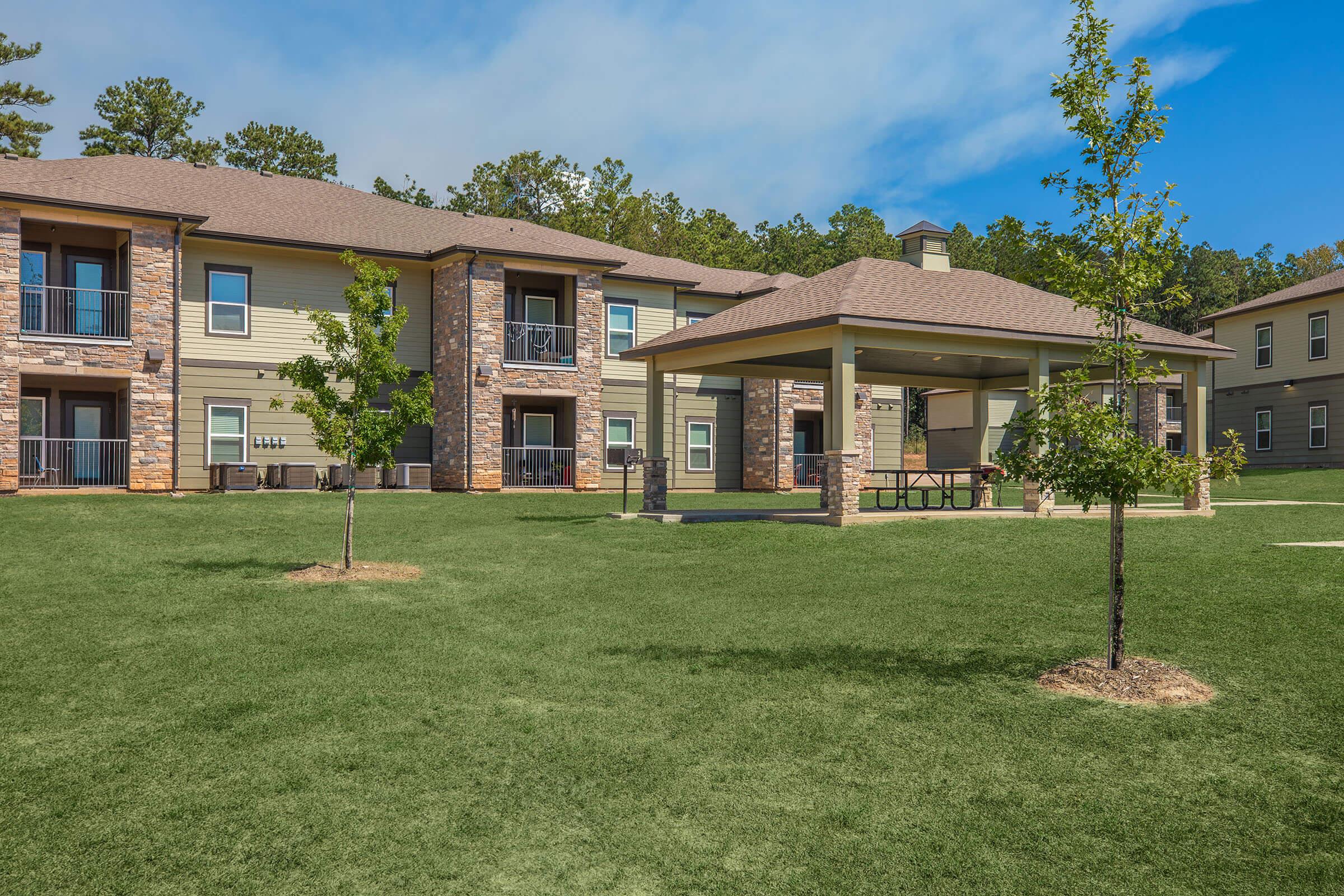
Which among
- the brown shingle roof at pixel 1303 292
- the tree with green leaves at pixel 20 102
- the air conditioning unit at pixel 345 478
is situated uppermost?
the tree with green leaves at pixel 20 102

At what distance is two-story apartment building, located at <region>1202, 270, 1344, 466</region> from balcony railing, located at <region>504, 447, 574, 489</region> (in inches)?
874

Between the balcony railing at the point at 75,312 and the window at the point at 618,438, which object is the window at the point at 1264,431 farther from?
the balcony railing at the point at 75,312

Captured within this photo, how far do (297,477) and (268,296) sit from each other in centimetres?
473

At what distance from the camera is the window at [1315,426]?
3272 centimetres

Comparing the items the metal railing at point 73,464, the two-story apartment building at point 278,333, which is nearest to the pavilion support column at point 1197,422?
the two-story apartment building at point 278,333

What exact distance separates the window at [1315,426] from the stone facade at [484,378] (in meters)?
25.2

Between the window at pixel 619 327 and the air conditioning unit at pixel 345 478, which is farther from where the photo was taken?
the window at pixel 619 327

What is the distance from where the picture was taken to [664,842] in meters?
4.22

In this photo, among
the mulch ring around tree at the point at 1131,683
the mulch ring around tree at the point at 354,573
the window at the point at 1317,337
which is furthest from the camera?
the window at the point at 1317,337

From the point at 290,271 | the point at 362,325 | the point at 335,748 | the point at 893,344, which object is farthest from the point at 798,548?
the point at 290,271

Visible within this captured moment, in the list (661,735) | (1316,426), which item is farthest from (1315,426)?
(661,735)

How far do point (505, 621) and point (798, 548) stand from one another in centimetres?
576

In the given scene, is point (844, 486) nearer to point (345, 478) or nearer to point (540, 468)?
point (540, 468)

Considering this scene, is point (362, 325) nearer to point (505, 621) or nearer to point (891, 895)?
point (505, 621)
